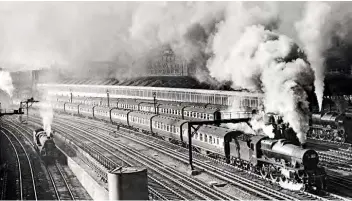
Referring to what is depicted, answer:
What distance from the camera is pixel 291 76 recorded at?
18.6m

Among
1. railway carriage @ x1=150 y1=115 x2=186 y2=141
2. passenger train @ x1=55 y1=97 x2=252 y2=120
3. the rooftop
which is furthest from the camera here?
the rooftop

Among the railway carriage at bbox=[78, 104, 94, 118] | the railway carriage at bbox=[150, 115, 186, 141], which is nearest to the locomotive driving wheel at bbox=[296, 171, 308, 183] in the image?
the railway carriage at bbox=[150, 115, 186, 141]

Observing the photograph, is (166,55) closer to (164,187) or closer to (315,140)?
(315,140)

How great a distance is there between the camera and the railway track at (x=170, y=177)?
16609 mm

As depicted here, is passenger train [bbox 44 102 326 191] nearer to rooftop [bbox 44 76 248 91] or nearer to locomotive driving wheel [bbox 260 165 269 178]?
locomotive driving wheel [bbox 260 165 269 178]

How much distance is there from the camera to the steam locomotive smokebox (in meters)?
13.4

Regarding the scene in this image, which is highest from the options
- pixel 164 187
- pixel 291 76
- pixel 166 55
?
pixel 166 55

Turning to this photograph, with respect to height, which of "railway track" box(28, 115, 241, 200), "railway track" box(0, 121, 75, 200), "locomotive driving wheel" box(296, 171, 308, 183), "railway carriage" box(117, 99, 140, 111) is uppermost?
"railway carriage" box(117, 99, 140, 111)

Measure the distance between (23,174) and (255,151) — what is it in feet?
50.3

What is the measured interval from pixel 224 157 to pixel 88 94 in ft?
167

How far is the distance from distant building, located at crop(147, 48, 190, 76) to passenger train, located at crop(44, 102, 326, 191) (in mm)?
24881

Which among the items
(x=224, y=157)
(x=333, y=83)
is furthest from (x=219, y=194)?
(x=333, y=83)

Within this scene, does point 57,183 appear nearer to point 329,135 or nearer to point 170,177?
point 170,177

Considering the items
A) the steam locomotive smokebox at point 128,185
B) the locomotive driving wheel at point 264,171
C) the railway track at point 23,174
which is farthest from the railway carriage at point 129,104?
the steam locomotive smokebox at point 128,185
